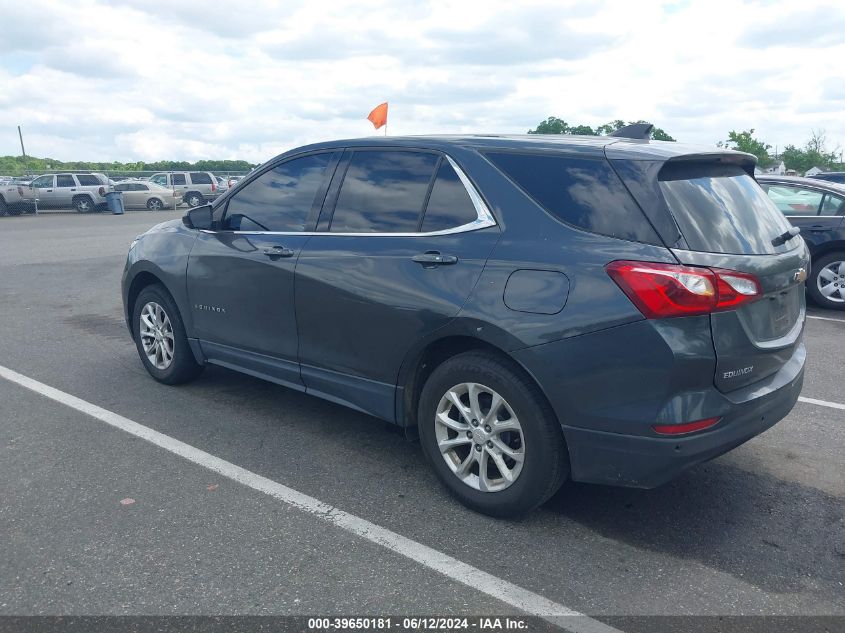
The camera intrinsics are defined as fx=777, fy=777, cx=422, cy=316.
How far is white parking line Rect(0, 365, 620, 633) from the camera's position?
117 inches

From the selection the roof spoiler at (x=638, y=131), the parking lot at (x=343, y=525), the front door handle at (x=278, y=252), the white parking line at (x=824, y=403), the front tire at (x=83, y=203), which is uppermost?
the roof spoiler at (x=638, y=131)

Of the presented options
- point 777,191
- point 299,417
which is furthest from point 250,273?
point 777,191

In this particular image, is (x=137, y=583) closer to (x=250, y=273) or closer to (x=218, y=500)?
(x=218, y=500)

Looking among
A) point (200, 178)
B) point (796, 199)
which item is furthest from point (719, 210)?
point (200, 178)

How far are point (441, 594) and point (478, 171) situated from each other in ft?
6.47

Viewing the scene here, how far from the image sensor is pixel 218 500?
3.90 meters

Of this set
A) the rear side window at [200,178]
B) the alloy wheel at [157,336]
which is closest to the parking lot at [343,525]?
the alloy wheel at [157,336]

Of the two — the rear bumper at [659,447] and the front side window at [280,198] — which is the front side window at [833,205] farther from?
the front side window at [280,198]

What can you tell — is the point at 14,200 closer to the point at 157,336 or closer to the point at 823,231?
the point at 157,336

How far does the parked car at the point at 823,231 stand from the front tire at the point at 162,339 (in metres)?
7.37

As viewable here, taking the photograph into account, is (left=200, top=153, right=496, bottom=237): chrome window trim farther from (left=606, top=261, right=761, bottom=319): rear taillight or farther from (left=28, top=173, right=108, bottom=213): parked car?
(left=28, top=173, right=108, bottom=213): parked car

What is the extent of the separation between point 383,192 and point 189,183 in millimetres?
35247

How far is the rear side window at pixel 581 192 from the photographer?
3328 mm

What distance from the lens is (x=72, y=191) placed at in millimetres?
32094
